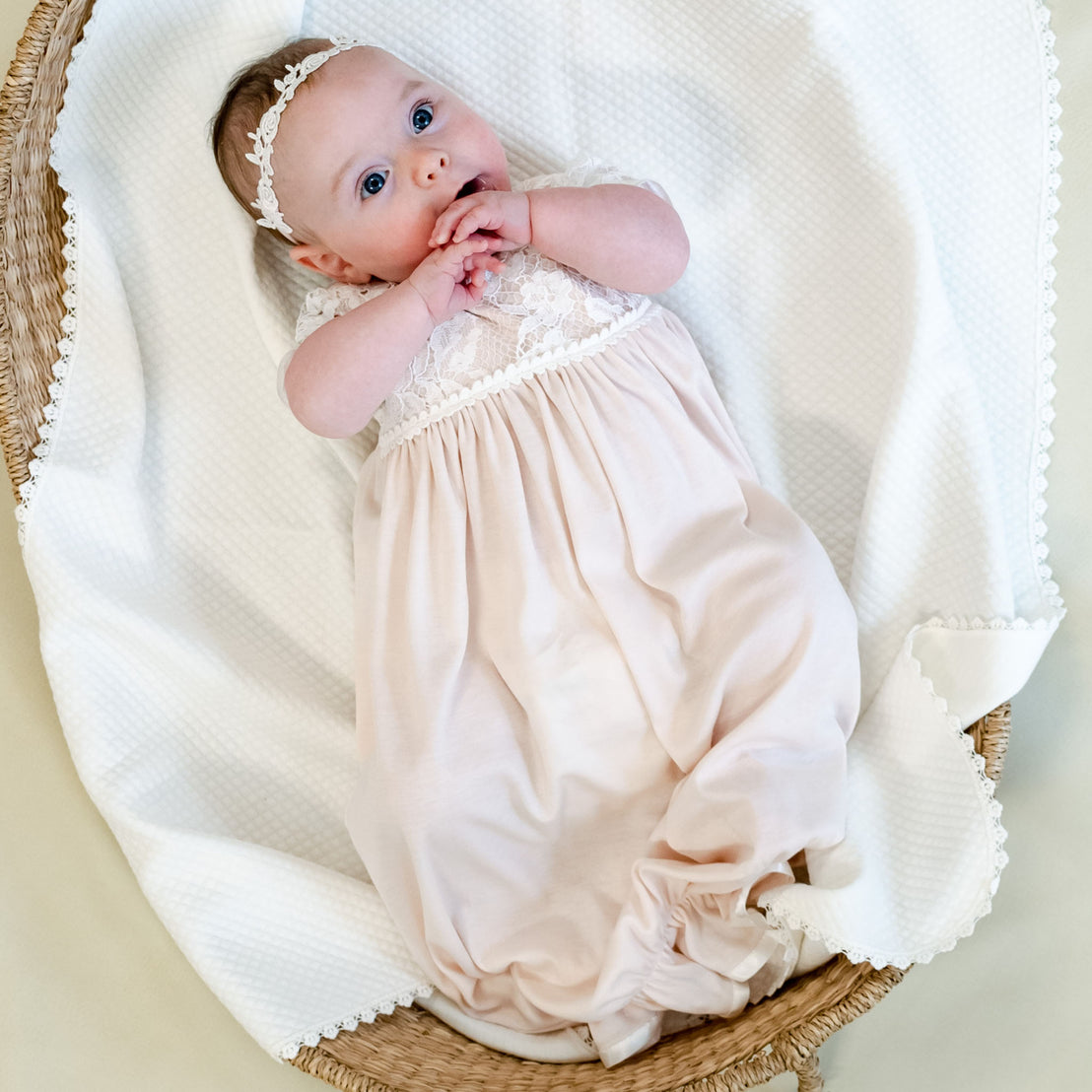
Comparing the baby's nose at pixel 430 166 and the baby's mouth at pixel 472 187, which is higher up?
the baby's nose at pixel 430 166

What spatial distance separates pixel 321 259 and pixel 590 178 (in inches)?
14.1

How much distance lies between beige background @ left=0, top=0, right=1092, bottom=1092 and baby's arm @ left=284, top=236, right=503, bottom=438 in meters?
0.63

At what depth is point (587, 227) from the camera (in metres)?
1.45

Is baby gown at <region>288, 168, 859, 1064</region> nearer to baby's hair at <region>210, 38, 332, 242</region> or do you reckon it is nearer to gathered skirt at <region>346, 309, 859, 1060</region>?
gathered skirt at <region>346, 309, 859, 1060</region>

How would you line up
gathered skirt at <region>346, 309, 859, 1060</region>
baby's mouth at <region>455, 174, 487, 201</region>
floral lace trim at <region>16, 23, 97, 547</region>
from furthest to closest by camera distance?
floral lace trim at <region>16, 23, 97, 547</region>
baby's mouth at <region>455, 174, 487, 201</region>
gathered skirt at <region>346, 309, 859, 1060</region>

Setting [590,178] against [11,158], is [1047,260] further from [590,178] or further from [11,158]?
[11,158]

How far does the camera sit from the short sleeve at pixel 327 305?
1579 millimetres

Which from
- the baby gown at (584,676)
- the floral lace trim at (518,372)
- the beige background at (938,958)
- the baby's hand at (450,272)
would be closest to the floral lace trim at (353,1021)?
the baby gown at (584,676)

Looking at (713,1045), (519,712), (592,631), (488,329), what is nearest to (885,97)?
(488,329)

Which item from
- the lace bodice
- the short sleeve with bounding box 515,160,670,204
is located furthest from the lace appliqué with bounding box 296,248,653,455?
the short sleeve with bounding box 515,160,670,204

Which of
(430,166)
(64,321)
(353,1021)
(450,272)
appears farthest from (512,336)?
(353,1021)

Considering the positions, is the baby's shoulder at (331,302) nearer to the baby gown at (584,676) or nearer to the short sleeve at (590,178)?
the baby gown at (584,676)

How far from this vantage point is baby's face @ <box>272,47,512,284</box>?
143 cm

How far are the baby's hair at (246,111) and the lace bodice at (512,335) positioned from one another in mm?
324
